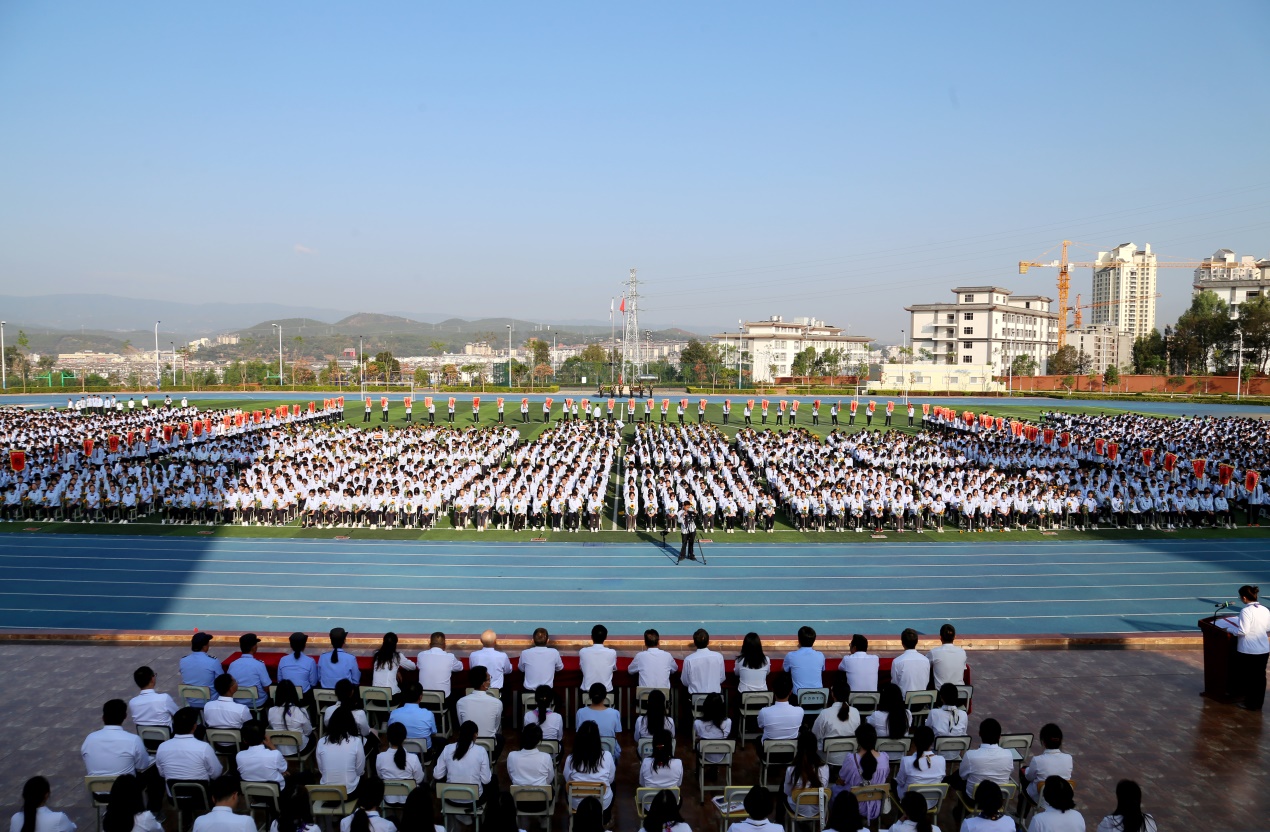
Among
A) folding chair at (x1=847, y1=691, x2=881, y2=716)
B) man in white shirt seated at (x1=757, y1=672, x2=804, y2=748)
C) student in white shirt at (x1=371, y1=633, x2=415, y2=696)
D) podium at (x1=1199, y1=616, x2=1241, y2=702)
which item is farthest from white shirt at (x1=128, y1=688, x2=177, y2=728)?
podium at (x1=1199, y1=616, x2=1241, y2=702)

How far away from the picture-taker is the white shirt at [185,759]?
5.27 m

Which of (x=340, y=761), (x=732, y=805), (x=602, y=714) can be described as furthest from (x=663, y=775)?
(x=340, y=761)

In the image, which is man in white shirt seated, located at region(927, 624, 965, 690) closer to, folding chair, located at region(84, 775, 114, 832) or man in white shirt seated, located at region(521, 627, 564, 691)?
man in white shirt seated, located at region(521, 627, 564, 691)

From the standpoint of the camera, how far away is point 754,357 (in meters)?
113

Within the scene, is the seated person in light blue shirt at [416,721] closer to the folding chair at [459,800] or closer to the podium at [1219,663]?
the folding chair at [459,800]

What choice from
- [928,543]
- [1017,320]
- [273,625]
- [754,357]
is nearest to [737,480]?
[928,543]

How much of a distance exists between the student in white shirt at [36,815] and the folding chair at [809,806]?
424 cm

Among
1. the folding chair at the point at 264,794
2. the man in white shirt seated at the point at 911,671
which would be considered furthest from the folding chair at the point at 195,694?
the man in white shirt seated at the point at 911,671

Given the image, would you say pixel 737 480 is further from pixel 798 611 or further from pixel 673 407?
pixel 673 407

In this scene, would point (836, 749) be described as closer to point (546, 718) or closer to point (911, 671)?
point (911, 671)

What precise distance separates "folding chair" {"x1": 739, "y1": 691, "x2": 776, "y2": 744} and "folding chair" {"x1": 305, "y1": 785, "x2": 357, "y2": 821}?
3.15m

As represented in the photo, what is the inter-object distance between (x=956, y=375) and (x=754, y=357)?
46.6m

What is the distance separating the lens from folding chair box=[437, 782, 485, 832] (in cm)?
506

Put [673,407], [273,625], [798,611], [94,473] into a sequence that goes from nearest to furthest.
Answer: [273,625], [798,611], [94,473], [673,407]
